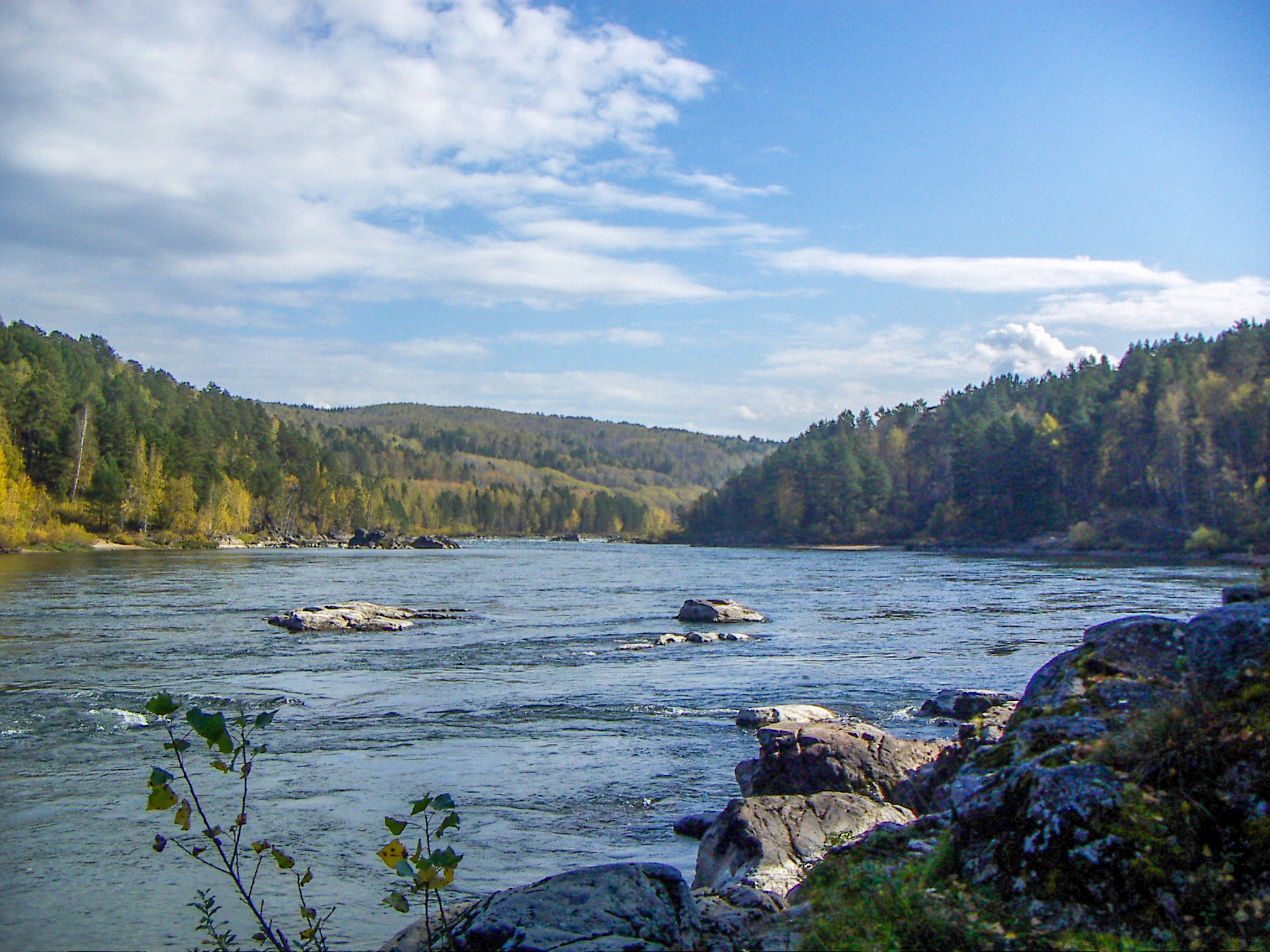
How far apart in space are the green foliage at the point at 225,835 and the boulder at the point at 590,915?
3.39 ft

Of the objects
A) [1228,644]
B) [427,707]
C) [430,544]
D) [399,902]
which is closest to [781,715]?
[427,707]

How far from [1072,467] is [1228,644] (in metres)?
106

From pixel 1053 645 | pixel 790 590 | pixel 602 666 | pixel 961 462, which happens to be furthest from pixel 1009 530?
pixel 602 666

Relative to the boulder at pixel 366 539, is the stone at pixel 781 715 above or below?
above

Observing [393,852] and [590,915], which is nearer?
[393,852]

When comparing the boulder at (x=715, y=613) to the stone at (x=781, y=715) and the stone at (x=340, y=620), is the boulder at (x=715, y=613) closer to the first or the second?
the stone at (x=340, y=620)

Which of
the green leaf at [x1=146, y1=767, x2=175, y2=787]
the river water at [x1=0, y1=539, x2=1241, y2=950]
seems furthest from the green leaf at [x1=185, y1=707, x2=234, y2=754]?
the river water at [x1=0, y1=539, x2=1241, y2=950]

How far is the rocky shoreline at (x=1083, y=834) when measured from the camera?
16.9 feet

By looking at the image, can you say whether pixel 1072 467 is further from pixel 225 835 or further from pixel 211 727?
pixel 211 727

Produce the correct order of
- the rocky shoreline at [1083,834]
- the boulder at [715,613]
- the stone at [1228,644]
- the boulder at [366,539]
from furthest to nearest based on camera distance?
the boulder at [366,539] < the boulder at [715,613] < the stone at [1228,644] < the rocky shoreline at [1083,834]

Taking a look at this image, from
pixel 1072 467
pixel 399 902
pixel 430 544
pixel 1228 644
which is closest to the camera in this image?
pixel 399 902

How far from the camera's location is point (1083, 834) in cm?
540

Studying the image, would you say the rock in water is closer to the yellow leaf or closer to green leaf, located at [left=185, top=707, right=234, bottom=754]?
the yellow leaf

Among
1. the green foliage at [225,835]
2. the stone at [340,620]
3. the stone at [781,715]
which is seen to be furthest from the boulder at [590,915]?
the stone at [340,620]
